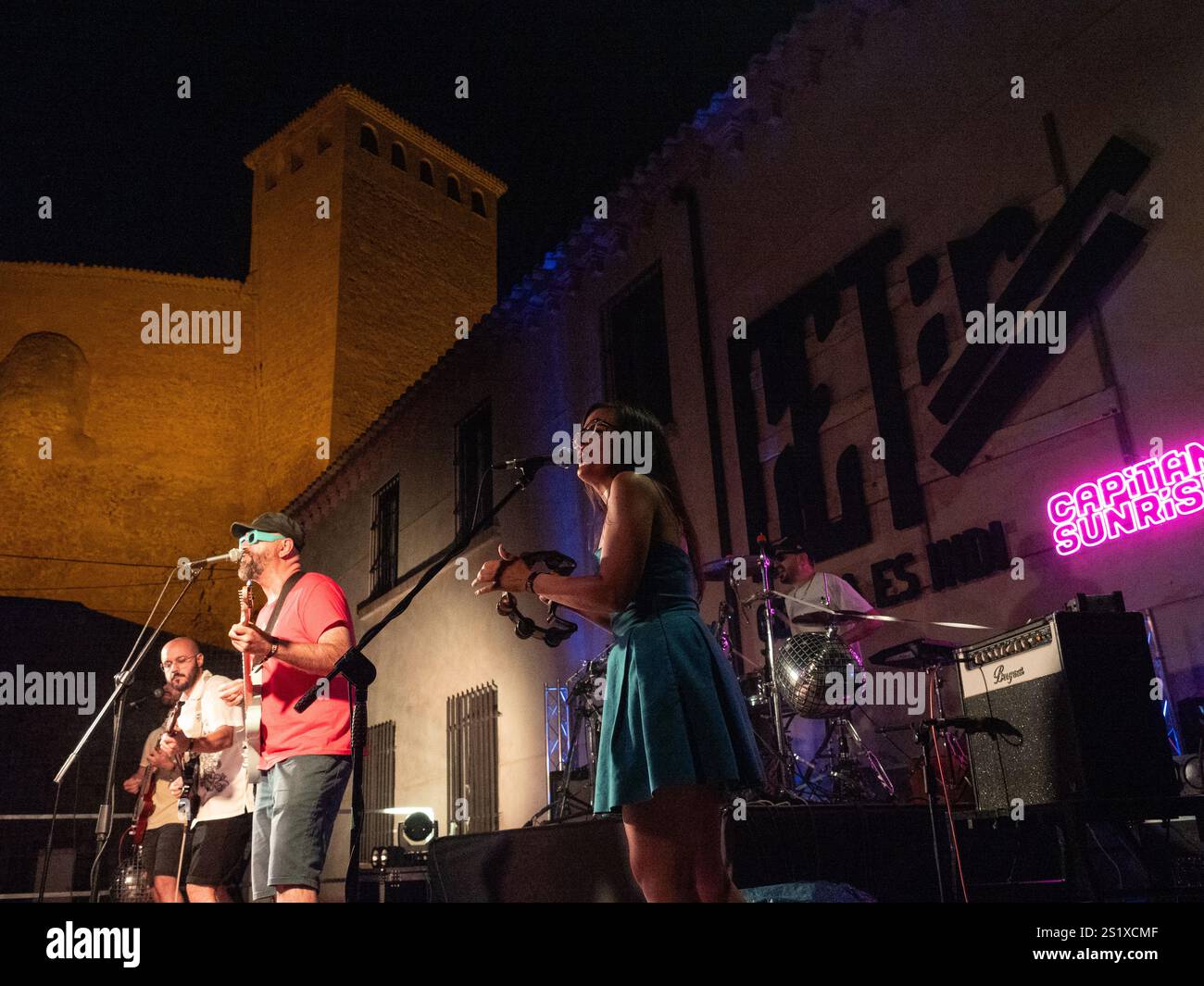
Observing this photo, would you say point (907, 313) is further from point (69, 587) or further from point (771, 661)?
point (69, 587)

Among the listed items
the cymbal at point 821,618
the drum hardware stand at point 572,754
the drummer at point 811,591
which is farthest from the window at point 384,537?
the cymbal at point 821,618

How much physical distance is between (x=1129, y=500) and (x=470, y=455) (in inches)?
379

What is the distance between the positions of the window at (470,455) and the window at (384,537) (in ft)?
7.50

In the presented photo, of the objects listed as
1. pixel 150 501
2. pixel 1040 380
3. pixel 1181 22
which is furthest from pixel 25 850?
pixel 1181 22

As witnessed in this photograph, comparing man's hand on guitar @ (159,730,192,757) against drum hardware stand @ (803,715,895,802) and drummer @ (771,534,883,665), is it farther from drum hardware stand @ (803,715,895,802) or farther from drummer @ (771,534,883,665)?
drummer @ (771,534,883,665)

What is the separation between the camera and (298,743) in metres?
3.57

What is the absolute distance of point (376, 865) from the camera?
8133mm

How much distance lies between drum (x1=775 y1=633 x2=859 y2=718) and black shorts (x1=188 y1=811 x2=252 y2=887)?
326 centimetres

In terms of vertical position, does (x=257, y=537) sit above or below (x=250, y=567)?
above

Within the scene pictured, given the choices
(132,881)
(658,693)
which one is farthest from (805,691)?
(132,881)

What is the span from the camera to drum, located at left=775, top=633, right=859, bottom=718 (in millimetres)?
5992

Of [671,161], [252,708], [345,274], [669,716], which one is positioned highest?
[345,274]
